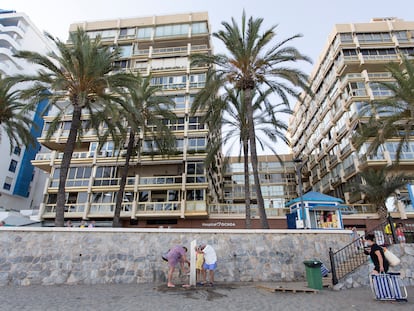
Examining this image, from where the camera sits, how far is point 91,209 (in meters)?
25.2

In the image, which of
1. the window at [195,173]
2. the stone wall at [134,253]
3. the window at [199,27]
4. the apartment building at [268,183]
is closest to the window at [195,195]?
the window at [195,173]

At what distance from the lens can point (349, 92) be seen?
101 feet

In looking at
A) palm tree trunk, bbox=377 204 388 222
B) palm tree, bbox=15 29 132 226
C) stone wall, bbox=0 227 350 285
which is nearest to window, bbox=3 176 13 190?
palm tree, bbox=15 29 132 226

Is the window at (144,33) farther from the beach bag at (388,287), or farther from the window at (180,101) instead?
the beach bag at (388,287)

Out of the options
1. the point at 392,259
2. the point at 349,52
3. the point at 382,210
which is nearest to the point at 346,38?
the point at 349,52

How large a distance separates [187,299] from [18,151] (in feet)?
142

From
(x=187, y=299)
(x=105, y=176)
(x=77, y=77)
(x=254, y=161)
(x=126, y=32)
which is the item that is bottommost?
(x=187, y=299)

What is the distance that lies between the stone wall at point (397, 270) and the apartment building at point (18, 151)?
39032mm

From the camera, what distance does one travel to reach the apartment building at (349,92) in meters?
28.4

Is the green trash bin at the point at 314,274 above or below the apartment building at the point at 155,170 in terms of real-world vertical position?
below

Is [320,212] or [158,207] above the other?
[158,207]

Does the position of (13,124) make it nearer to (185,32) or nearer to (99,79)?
(99,79)

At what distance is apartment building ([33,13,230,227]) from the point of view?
24.7 m

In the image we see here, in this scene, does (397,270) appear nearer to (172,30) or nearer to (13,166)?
(172,30)
